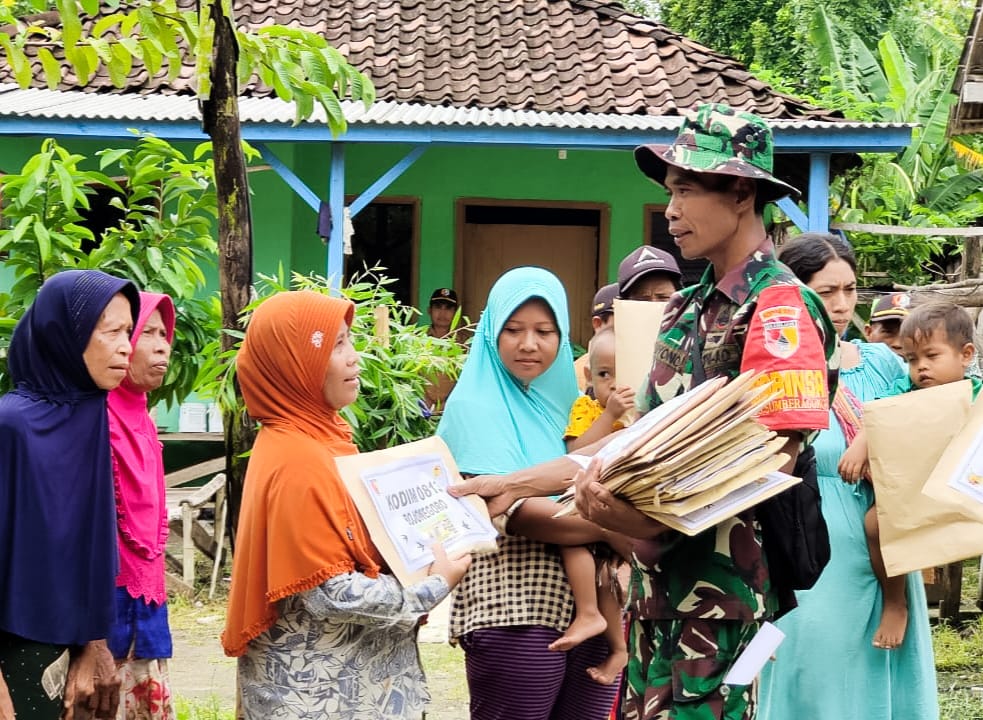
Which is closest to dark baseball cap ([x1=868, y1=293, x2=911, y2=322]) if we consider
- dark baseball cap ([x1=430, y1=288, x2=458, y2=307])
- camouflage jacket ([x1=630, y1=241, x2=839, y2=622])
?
camouflage jacket ([x1=630, y1=241, x2=839, y2=622])

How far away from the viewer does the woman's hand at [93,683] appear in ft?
10.1

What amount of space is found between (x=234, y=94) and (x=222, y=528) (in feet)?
16.9

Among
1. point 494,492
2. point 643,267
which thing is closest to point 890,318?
point 643,267

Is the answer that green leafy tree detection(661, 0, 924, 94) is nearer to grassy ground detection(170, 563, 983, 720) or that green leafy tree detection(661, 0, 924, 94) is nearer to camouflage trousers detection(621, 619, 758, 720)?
grassy ground detection(170, 563, 983, 720)

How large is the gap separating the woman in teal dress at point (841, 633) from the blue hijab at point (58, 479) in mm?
2007

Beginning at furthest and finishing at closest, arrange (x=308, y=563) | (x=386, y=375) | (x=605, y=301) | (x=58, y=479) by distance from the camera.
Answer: (x=386, y=375) < (x=605, y=301) < (x=58, y=479) < (x=308, y=563)

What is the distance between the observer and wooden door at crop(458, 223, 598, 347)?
467 inches

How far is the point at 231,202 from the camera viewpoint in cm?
367

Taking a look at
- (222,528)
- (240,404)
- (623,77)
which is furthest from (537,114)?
(240,404)

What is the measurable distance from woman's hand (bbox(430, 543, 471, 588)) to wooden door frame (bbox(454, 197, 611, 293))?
863 centimetres

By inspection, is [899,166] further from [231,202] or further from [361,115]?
[231,202]

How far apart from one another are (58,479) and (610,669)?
1620mm

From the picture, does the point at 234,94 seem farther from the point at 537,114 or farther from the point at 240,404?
the point at 537,114

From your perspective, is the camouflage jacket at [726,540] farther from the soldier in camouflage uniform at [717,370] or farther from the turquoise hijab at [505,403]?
the turquoise hijab at [505,403]
